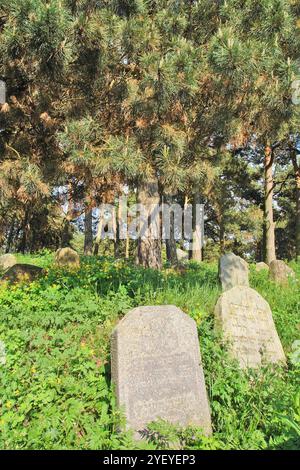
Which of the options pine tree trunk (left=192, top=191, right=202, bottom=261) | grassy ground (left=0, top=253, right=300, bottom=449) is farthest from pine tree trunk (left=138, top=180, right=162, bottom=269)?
pine tree trunk (left=192, top=191, right=202, bottom=261)

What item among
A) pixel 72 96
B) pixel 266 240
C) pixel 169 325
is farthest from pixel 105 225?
pixel 169 325

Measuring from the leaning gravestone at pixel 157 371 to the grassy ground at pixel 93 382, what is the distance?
0.16 meters

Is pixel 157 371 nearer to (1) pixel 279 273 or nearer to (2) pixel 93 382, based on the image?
(2) pixel 93 382

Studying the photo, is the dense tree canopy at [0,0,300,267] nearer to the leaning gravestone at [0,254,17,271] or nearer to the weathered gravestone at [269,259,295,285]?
the weathered gravestone at [269,259,295,285]

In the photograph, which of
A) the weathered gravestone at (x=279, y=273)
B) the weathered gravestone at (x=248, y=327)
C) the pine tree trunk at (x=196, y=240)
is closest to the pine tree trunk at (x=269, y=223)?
the pine tree trunk at (x=196, y=240)

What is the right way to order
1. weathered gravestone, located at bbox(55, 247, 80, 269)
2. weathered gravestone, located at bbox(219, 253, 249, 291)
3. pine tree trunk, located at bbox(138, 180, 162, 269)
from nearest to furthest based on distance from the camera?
weathered gravestone, located at bbox(219, 253, 249, 291)
weathered gravestone, located at bbox(55, 247, 80, 269)
pine tree trunk, located at bbox(138, 180, 162, 269)

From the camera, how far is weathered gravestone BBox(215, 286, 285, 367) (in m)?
4.82

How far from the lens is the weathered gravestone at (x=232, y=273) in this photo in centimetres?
741

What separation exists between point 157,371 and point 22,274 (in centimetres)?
401

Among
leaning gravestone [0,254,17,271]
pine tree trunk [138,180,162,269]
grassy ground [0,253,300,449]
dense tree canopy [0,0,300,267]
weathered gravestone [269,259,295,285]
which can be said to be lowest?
grassy ground [0,253,300,449]

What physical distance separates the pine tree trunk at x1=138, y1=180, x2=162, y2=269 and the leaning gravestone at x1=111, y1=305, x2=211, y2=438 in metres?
5.19

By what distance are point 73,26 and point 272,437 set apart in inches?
231

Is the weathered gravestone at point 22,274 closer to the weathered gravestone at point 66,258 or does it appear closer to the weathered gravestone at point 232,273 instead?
the weathered gravestone at point 66,258

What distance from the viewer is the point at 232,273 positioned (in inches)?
297
